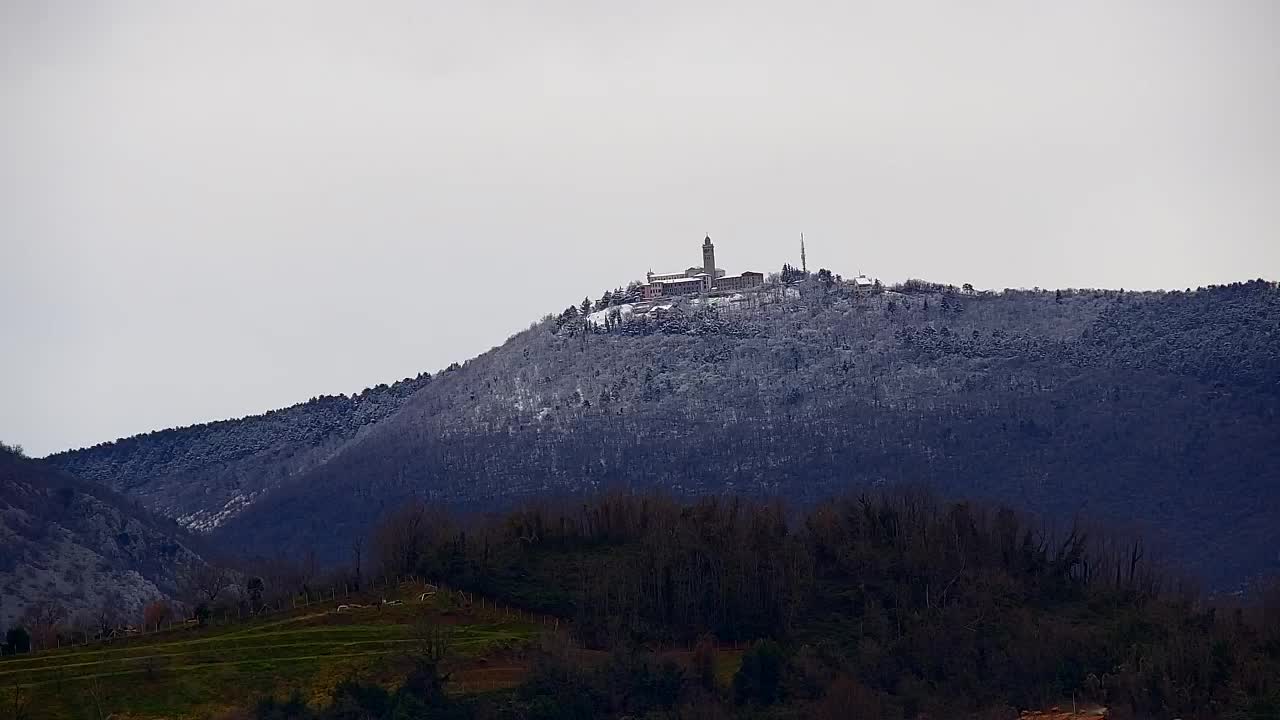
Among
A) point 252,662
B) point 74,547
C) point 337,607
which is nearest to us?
point 252,662

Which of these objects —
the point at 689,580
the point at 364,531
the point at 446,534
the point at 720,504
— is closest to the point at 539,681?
the point at 689,580

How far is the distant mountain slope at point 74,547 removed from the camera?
143 m

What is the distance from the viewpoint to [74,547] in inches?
→ 6043

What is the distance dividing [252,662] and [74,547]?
63758mm

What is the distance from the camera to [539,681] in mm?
93062

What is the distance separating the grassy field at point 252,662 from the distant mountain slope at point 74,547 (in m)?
40.0

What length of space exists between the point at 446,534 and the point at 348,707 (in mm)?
27862

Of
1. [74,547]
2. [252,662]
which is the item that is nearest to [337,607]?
[252,662]

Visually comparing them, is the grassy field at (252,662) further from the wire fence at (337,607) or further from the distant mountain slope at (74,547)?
the distant mountain slope at (74,547)

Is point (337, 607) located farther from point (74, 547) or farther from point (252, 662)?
point (74, 547)

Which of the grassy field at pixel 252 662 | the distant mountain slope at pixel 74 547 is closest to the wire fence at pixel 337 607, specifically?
the grassy field at pixel 252 662

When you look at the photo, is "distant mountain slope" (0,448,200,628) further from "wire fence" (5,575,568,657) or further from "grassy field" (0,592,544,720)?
"grassy field" (0,592,544,720)

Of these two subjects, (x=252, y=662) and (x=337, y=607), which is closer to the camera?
(x=252, y=662)

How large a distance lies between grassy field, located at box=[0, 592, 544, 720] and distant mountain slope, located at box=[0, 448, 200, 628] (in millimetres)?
39959
